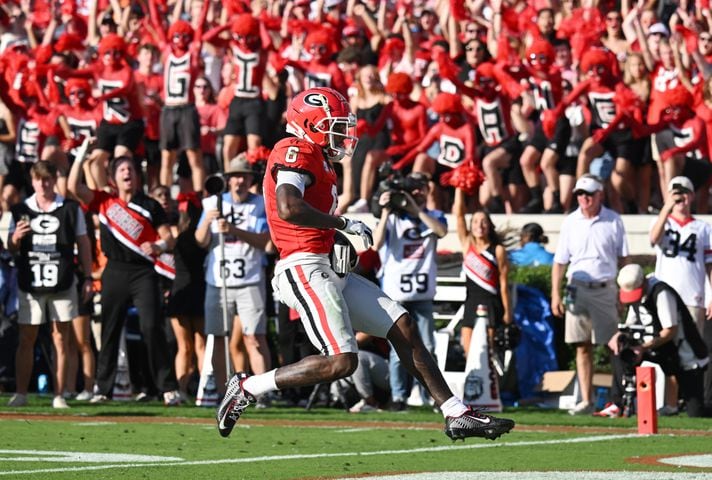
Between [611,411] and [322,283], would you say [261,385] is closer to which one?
[322,283]

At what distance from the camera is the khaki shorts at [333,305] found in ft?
26.2

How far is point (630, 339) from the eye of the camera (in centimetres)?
1240

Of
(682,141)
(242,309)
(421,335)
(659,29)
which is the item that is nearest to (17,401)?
(242,309)

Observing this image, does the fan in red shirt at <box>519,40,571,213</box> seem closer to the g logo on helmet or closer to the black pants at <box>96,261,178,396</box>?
the black pants at <box>96,261,178,396</box>

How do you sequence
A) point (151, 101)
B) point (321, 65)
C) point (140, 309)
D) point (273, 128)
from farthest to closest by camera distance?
1. point (151, 101)
2. point (321, 65)
3. point (273, 128)
4. point (140, 309)

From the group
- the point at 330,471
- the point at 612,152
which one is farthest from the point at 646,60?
the point at 330,471

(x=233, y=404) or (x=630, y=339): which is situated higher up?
(x=233, y=404)

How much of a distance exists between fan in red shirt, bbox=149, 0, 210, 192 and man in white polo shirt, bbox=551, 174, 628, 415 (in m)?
5.42

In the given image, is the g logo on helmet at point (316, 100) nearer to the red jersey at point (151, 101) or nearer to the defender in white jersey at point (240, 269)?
the defender in white jersey at point (240, 269)

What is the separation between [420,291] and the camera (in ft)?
43.9

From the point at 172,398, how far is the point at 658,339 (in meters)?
4.00

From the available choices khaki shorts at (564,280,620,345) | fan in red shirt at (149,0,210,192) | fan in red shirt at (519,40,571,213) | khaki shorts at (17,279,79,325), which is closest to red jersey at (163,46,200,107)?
fan in red shirt at (149,0,210,192)

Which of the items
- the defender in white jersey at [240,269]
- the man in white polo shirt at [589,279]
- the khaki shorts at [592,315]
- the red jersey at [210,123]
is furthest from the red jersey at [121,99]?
the khaki shorts at [592,315]

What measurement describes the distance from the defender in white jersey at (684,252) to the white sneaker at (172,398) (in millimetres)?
4074
